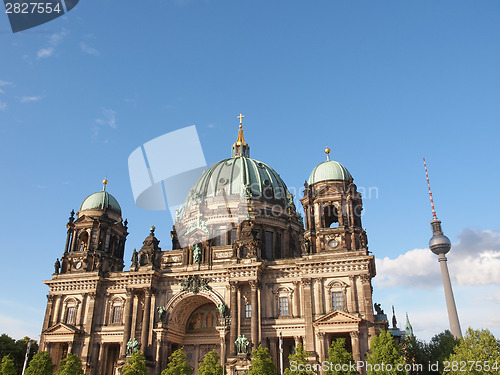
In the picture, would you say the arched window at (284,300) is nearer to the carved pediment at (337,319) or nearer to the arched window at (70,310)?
the carved pediment at (337,319)

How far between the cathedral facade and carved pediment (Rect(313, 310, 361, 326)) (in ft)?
0.37

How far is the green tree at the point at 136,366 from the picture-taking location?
47594 millimetres

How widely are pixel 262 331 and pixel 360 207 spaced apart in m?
18.5

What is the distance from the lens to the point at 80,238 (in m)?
64.6

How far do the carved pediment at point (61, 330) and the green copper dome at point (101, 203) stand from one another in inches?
638

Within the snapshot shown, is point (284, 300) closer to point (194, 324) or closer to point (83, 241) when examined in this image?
point (194, 324)

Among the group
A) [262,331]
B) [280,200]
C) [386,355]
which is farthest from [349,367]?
[280,200]

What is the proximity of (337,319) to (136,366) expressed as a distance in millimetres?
21283

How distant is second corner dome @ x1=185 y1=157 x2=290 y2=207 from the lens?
7138 cm

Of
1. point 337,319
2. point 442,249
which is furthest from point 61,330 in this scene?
point 442,249

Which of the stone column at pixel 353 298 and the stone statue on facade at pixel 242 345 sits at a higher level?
the stone column at pixel 353 298

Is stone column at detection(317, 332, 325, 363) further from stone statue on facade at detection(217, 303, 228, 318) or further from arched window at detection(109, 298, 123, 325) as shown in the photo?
arched window at detection(109, 298, 123, 325)

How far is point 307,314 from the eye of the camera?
1983 inches

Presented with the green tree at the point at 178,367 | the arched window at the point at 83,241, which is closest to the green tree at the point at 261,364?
the green tree at the point at 178,367
